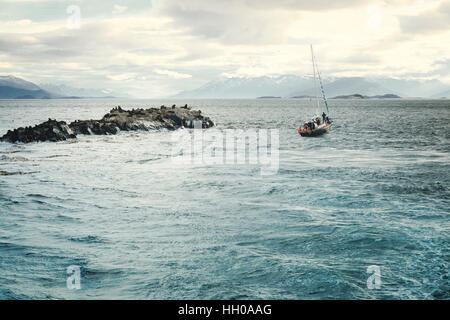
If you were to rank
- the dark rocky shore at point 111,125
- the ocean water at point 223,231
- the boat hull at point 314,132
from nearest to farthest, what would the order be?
the ocean water at point 223,231 < the dark rocky shore at point 111,125 < the boat hull at point 314,132

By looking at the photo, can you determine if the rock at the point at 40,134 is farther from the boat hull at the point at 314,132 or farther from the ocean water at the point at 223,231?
the boat hull at the point at 314,132

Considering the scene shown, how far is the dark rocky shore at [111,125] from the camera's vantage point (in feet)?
136

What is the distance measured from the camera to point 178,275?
34.4ft

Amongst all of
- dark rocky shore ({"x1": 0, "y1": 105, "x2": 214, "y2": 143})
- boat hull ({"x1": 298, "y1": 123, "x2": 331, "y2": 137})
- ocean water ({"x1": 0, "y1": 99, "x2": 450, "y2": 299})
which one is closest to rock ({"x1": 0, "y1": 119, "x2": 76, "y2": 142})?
dark rocky shore ({"x1": 0, "y1": 105, "x2": 214, "y2": 143})

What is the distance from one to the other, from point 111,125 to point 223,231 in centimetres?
4208

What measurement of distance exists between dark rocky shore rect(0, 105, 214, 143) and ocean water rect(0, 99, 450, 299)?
49.3 feet

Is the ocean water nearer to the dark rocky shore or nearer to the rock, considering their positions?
the rock

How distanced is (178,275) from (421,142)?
4132 cm

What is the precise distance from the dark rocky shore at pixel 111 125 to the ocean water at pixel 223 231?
15038 millimetres

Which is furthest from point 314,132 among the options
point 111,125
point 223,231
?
point 223,231

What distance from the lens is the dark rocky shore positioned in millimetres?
41500

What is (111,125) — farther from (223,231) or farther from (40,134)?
(223,231)

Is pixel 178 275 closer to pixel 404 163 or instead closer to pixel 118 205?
pixel 118 205

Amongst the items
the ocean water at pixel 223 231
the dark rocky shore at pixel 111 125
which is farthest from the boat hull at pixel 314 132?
the ocean water at pixel 223 231
